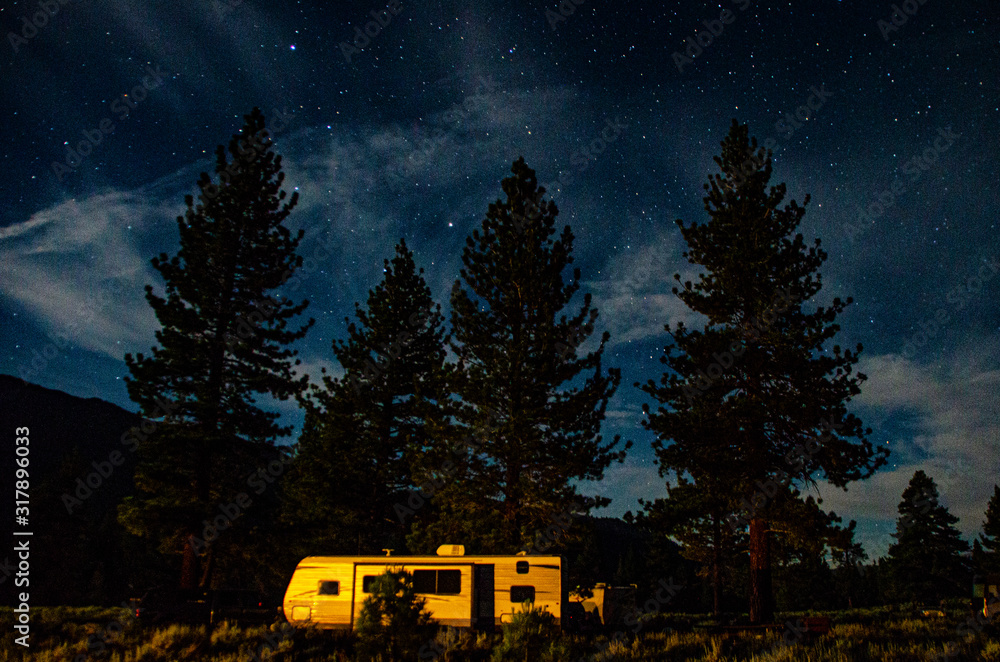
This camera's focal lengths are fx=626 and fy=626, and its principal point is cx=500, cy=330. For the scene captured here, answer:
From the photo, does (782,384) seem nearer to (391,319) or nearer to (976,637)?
(976,637)

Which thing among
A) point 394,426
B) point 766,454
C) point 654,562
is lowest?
point 654,562

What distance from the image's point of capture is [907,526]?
147ft

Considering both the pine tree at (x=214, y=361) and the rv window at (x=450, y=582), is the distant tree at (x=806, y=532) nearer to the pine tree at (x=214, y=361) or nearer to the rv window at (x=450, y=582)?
the rv window at (x=450, y=582)

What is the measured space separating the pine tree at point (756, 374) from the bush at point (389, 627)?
1022 centimetres

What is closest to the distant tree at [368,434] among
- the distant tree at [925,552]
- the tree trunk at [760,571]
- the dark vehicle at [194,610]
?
the dark vehicle at [194,610]

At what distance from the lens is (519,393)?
2059 cm

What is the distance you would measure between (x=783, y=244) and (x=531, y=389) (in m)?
9.23

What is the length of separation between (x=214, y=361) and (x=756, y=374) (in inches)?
677

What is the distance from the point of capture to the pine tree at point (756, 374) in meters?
17.9

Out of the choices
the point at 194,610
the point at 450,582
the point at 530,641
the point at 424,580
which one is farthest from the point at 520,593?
the point at 194,610

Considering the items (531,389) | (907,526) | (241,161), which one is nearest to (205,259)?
(241,161)

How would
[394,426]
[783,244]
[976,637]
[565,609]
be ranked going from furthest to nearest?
[394,426], [783,244], [565,609], [976,637]

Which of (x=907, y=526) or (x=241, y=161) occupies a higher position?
(x=241, y=161)

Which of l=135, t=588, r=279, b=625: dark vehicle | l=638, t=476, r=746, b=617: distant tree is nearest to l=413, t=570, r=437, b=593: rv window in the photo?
l=135, t=588, r=279, b=625: dark vehicle
